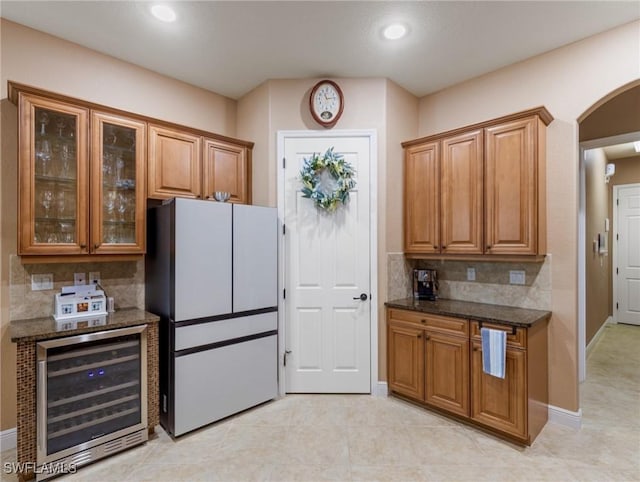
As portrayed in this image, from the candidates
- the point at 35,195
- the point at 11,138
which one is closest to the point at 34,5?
the point at 11,138

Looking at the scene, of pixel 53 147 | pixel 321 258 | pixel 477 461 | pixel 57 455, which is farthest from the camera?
pixel 321 258

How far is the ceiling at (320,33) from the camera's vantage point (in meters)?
2.31

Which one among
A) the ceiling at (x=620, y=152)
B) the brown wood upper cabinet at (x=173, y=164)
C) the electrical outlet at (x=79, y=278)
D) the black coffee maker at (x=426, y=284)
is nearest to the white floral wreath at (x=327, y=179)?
the brown wood upper cabinet at (x=173, y=164)

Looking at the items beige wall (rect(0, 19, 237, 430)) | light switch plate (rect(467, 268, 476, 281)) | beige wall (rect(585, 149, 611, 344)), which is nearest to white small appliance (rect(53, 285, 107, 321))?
beige wall (rect(0, 19, 237, 430))

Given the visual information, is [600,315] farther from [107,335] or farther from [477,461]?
[107,335]

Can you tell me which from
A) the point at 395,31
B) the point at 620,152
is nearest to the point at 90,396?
the point at 395,31

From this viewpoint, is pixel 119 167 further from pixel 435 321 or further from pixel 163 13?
pixel 435 321

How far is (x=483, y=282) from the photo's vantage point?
10.4 ft

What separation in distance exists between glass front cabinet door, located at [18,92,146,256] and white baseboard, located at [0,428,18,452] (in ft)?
4.32

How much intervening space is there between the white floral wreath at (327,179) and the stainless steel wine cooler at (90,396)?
1776 mm

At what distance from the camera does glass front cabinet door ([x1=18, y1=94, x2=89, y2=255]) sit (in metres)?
2.23

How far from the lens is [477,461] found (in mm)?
2230

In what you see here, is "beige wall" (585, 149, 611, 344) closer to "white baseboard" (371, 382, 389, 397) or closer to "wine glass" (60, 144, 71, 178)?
"white baseboard" (371, 382, 389, 397)

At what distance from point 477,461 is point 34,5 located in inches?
168
